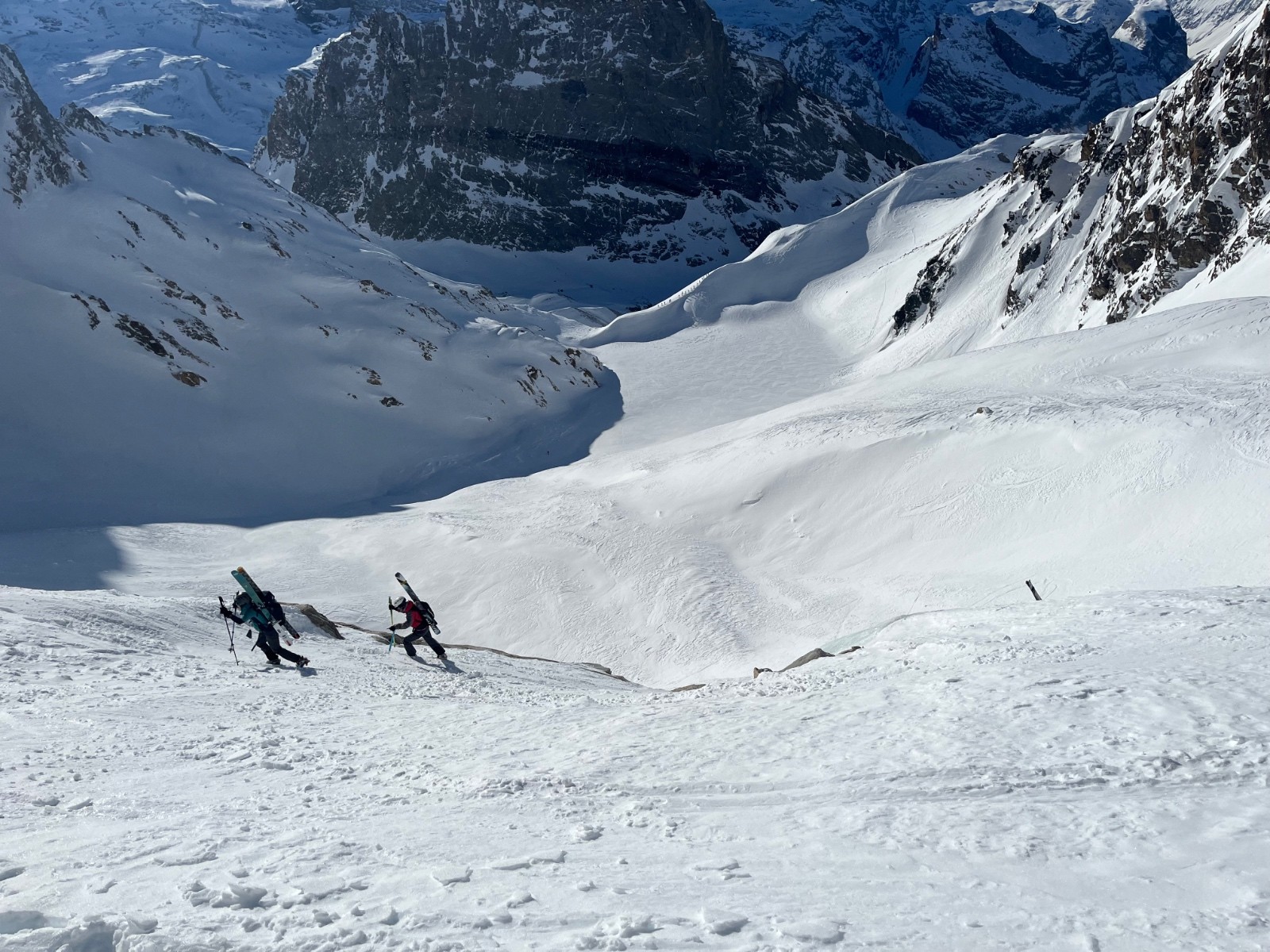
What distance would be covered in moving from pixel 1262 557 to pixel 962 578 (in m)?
5.31

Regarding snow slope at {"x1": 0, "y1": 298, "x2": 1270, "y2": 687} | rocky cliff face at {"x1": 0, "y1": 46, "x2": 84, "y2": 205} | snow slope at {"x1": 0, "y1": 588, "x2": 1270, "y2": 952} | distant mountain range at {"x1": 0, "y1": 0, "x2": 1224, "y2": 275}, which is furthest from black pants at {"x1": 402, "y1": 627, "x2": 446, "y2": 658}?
distant mountain range at {"x1": 0, "y1": 0, "x2": 1224, "y2": 275}

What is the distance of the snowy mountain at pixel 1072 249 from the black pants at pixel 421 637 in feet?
92.9

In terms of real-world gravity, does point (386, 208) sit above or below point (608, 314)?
above

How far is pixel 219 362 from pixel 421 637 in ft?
116

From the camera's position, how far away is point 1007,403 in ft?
78.1

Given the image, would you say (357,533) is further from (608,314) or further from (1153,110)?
(608,314)

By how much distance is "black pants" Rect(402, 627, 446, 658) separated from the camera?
47.4ft

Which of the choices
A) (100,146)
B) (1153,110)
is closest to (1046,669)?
(1153,110)

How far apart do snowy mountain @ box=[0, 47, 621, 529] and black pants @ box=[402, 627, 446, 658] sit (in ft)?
76.8

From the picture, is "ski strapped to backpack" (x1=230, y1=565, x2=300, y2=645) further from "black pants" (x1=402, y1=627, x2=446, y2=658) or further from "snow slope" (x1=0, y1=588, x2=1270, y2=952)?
"snow slope" (x1=0, y1=588, x2=1270, y2=952)

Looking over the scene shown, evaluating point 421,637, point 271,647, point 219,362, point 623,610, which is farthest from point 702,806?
point 219,362

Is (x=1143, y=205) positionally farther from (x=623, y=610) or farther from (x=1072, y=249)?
(x=623, y=610)

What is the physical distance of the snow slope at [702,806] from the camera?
4789 millimetres

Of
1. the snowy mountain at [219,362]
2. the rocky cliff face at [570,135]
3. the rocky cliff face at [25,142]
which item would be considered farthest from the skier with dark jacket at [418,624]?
the rocky cliff face at [570,135]
